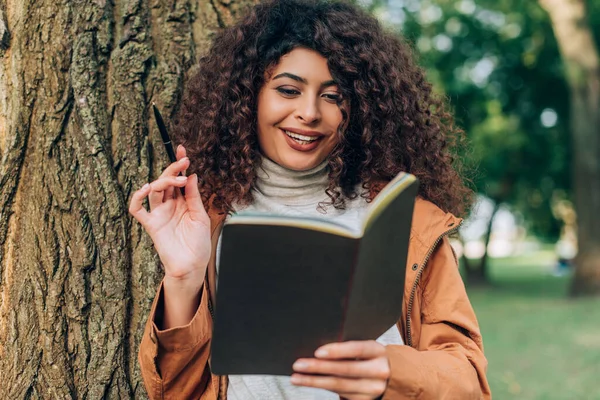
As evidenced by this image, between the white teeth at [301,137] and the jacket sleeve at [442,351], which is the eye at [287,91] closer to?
the white teeth at [301,137]

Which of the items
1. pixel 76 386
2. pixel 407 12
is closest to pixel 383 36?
pixel 76 386

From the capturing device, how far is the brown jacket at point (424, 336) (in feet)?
5.95

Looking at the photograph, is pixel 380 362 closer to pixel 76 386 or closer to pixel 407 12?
pixel 76 386

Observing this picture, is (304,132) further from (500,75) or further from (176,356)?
(500,75)

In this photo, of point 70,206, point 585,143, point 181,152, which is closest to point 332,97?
point 181,152

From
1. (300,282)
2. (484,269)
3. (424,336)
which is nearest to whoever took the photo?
(300,282)

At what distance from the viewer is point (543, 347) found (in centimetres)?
822

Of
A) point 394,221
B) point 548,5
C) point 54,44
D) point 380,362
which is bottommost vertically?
point 380,362

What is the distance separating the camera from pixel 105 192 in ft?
7.13

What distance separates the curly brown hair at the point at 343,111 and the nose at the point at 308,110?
0.12m

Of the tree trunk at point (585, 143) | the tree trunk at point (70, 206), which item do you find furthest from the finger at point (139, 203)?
the tree trunk at point (585, 143)

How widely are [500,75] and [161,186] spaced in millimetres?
17729

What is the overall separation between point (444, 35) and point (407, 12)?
4.03ft

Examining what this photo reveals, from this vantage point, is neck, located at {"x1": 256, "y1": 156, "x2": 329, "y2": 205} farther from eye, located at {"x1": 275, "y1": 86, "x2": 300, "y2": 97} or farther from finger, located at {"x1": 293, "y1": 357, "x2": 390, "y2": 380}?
finger, located at {"x1": 293, "y1": 357, "x2": 390, "y2": 380}
